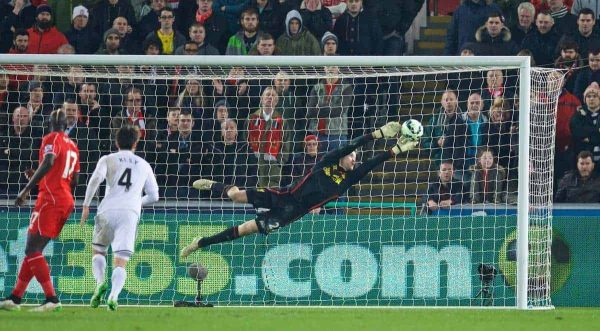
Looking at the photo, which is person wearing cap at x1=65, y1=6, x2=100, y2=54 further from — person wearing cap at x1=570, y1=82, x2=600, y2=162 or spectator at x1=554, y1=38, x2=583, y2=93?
person wearing cap at x1=570, y1=82, x2=600, y2=162

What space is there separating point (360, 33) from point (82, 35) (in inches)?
155

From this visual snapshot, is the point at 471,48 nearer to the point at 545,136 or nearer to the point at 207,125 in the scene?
the point at 545,136

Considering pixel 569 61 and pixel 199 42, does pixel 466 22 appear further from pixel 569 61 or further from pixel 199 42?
pixel 199 42

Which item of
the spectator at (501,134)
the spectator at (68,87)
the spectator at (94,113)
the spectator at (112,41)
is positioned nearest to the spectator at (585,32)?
the spectator at (501,134)

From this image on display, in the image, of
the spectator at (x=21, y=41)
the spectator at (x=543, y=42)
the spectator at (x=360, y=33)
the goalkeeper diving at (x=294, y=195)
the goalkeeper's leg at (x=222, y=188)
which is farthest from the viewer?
the spectator at (x=21, y=41)

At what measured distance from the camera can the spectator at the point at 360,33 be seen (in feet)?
66.4

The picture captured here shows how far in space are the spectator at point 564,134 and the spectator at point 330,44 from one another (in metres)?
3.08

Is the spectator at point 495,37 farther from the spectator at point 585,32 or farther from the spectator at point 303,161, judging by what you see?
the spectator at point 303,161

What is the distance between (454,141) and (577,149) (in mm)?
1671

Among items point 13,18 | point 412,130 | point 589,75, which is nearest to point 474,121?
point 412,130

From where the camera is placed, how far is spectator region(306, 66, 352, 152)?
18.6m

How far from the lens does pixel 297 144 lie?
18609mm

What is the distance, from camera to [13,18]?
21.3 meters

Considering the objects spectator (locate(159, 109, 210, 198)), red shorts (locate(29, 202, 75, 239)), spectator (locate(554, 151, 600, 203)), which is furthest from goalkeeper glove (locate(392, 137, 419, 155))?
red shorts (locate(29, 202, 75, 239))
